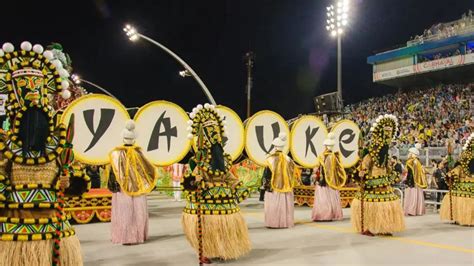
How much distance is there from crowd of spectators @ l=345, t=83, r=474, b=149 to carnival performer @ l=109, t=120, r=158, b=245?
37.6 ft

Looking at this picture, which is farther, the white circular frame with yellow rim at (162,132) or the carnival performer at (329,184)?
the carnival performer at (329,184)

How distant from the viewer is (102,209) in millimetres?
9438

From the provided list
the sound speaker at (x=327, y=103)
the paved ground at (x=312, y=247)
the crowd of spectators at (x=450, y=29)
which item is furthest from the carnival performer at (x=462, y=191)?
the crowd of spectators at (x=450, y=29)

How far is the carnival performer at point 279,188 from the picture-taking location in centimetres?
820

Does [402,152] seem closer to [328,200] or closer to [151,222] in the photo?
[328,200]

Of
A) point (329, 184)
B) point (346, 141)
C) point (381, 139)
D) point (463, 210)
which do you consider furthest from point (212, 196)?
point (346, 141)

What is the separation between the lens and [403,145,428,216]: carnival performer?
10.4 m

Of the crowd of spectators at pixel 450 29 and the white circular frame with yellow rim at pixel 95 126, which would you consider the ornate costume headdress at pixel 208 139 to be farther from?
the crowd of spectators at pixel 450 29

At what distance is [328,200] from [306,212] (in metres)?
1.66

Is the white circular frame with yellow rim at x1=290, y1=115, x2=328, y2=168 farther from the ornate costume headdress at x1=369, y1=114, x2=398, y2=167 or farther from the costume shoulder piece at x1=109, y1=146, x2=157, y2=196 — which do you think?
the costume shoulder piece at x1=109, y1=146, x2=157, y2=196

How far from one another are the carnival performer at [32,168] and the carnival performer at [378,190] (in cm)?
486

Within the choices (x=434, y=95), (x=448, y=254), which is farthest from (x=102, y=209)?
(x=434, y=95)

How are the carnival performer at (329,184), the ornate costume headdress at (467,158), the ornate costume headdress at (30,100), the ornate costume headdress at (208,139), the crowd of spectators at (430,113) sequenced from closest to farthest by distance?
the ornate costume headdress at (30,100) < the ornate costume headdress at (208,139) < the ornate costume headdress at (467,158) < the carnival performer at (329,184) < the crowd of spectators at (430,113)

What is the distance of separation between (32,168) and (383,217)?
17.5 ft
